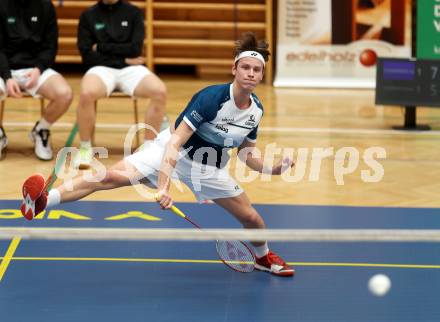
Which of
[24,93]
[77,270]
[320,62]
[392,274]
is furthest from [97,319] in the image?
[320,62]

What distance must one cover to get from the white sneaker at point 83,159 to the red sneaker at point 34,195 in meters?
2.84

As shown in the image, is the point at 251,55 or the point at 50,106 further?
the point at 50,106

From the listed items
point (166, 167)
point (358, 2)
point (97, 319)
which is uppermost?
point (358, 2)

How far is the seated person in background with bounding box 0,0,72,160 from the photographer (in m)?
9.05

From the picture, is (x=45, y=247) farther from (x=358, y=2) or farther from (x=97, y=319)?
(x=358, y=2)

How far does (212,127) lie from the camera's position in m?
5.91

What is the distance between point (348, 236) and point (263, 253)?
237cm

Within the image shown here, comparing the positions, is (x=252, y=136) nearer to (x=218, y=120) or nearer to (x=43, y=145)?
(x=218, y=120)

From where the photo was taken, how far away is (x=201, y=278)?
20.3ft

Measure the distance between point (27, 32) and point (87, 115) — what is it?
1.02 metres

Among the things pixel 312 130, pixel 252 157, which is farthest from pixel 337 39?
pixel 252 157

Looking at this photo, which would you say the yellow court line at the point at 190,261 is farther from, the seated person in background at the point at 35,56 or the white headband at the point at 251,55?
the seated person in background at the point at 35,56

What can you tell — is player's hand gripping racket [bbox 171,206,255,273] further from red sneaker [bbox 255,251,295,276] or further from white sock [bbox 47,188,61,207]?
white sock [bbox 47,188,61,207]

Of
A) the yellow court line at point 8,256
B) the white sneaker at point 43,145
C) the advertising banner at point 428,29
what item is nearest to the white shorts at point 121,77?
the white sneaker at point 43,145
